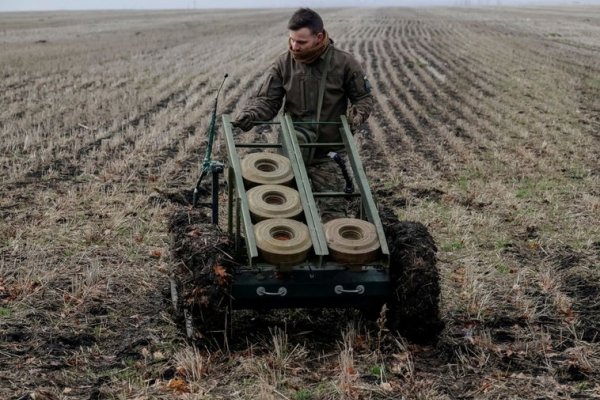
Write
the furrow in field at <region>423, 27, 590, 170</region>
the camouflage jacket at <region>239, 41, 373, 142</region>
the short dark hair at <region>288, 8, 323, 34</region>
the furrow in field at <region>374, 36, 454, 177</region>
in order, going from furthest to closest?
1. the furrow in field at <region>423, 27, 590, 170</region>
2. the furrow in field at <region>374, 36, 454, 177</region>
3. the camouflage jacket at <region>239, 41, 373, 142</region>
4. the short dark hair at <region>288, 8, 323, 34</region>

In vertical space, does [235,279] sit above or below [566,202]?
above

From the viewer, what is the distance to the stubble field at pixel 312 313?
425 centimetres

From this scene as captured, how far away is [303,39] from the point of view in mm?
5215

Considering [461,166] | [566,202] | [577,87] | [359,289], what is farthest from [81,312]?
[577,87]

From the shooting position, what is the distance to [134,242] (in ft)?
21.7

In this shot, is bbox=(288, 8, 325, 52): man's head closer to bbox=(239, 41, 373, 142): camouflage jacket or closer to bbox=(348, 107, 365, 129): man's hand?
bbox=(239, 41, 373, 142): camouflage jacket

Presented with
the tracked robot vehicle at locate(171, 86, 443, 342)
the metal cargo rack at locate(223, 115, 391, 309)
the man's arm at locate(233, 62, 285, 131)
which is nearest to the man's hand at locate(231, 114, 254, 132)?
the man's arm at locate(233, 62, 285, 131)

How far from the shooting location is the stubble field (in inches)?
167

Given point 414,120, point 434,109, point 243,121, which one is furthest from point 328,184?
point 434,109

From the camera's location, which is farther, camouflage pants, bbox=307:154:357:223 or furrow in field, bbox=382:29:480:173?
furrow in field, bbox=382:29:480:173

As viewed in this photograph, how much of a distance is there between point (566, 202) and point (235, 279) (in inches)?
197

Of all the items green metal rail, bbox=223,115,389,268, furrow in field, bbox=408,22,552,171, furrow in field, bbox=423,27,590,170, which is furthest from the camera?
furrow in field, bbox=408,22,552,171

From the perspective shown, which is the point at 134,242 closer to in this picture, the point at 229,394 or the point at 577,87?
the point at 229,394

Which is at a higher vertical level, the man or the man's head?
the man's head
